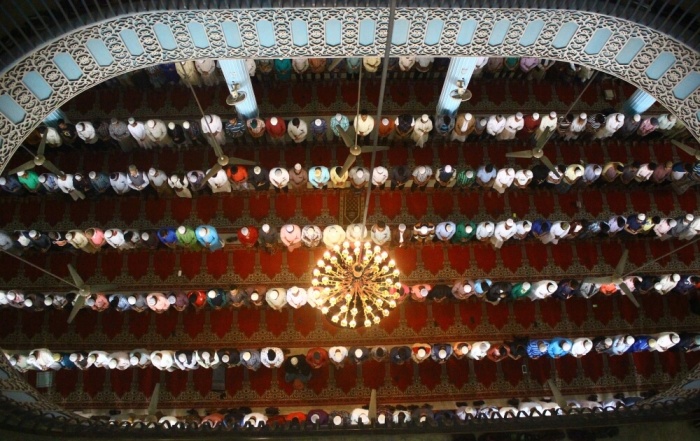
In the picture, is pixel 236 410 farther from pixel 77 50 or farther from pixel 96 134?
pixel 77 50

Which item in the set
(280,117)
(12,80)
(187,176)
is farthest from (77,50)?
(280,117)

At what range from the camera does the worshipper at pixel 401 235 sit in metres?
8.42

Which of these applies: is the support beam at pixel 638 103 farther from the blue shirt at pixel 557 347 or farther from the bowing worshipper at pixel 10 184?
the bowing worshipper at pixel 10 184

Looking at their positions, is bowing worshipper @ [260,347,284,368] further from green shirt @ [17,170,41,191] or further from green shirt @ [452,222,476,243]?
green shirt @ [17,170,41,191]

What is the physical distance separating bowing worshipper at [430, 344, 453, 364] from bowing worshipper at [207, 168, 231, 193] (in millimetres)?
4094

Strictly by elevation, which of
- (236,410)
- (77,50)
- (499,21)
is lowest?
(236,410)

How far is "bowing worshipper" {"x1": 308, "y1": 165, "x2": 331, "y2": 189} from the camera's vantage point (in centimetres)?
832

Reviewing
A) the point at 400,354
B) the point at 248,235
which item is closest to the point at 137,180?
the point at 248,235

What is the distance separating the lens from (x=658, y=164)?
9047 mm

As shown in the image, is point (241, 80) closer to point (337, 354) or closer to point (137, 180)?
point (137, 180)

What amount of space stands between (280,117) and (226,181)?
1456 millimetres

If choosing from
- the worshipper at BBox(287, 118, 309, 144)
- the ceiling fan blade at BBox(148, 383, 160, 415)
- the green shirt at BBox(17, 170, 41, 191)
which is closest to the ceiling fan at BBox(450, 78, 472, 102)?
the worshipper at BBox(287, 118, 309, 144)

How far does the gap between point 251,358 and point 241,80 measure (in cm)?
404

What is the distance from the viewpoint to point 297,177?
8453 mm
